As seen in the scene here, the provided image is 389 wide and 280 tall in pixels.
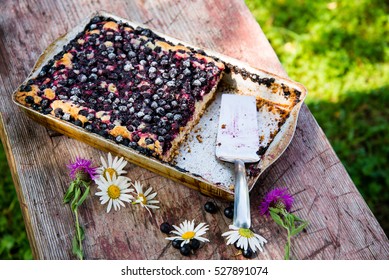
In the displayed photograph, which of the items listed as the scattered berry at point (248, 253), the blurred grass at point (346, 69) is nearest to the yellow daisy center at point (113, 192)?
the scattered berry at point (248, 253)

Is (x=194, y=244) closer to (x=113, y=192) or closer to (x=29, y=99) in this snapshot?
(x=113, y=192)

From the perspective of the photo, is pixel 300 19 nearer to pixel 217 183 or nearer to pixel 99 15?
pixel 99 15

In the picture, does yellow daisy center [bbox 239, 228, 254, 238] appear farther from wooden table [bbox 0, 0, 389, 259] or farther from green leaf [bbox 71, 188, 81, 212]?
green leaf [bbox 71, 188, 81, 212]

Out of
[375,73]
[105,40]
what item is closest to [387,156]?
[375,73]

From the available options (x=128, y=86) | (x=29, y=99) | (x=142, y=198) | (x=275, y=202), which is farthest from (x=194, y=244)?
(x=29, y=99)

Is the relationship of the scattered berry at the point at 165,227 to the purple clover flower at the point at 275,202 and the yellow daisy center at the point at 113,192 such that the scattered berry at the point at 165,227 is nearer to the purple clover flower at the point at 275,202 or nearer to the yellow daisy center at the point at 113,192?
the yellow daisy center at the point at 113,192

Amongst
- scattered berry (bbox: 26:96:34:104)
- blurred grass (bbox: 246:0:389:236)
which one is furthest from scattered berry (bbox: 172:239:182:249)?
blurred grass (bbox: 246:0:389:236)
